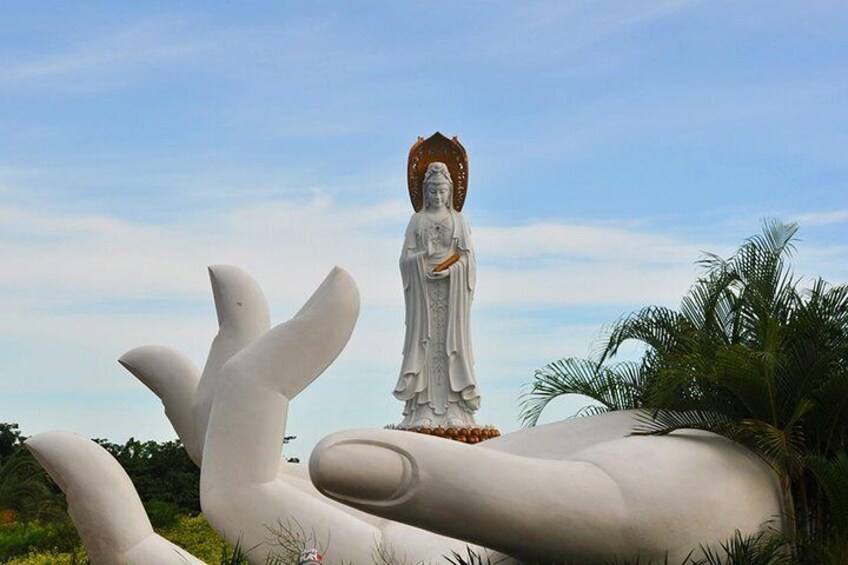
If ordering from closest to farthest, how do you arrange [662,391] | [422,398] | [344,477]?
1. [344,477]
2. [662,391]
3. [422,398]

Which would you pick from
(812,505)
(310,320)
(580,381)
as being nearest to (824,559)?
(812,505)

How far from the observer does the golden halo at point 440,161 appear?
18484 millimetres

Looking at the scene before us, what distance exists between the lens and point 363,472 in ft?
27.5

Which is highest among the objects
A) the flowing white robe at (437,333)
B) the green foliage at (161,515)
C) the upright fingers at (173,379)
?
the flowing white robe at (437,333)

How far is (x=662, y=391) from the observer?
10352 mm

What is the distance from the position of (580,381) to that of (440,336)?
685cm

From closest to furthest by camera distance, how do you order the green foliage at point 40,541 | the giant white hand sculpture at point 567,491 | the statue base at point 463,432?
the giant white hand sculpture at point 567,491, the statue base at point 463,432, the green foliage at point 40,541

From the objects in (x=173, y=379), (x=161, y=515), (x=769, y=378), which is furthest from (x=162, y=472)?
(x=769, y=378)

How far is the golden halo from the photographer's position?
18.5 meters

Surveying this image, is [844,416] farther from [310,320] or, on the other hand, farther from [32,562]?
[32,562]

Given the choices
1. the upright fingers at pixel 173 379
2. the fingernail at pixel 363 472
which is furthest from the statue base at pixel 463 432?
the fingernail at pixel 363 472

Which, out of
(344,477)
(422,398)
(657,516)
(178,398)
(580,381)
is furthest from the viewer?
(422,398)

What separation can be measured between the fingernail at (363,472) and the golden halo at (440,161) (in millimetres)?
10349

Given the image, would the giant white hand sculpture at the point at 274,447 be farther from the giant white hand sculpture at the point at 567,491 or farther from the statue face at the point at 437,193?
the statue face at the point at 437,193
